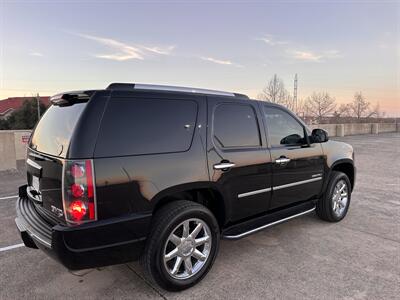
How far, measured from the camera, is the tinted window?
2.60 metres

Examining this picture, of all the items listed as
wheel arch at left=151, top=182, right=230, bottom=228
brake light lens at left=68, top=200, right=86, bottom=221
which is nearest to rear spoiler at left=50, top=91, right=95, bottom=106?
brake light lens at left=68, top=200, right=86, bottom=221

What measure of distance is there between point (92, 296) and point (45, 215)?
0.87 meters

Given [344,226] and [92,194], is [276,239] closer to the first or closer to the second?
[344,226]

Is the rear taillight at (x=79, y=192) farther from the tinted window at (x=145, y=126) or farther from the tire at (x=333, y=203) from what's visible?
the tire at (x=333, y=203)

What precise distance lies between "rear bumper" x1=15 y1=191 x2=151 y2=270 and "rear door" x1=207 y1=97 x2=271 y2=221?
965 mm

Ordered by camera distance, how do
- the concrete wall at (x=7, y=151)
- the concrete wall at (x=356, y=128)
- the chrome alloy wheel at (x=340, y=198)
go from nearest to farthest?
the chrome alloy wheel at (x=340, y=198)
the concrete wall at (x=7, y=151)
the concrete wall at (x=356, y=128)

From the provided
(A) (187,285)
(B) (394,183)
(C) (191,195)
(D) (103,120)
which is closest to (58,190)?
(D) (103,120)

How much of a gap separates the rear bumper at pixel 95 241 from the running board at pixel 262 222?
111 cm

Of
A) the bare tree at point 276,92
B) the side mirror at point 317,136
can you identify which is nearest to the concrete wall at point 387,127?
the bare tree at point 276,92

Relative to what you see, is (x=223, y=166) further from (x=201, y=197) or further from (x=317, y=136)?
(x=317, y=136)

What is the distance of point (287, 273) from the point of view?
131 inches

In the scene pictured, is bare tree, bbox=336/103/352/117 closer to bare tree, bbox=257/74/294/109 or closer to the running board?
bare tree, bbox=257/74/294/109

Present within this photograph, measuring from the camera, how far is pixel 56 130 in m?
2.95

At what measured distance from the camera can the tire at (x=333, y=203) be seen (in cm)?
480
